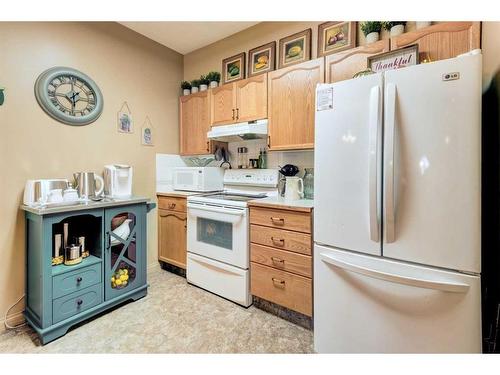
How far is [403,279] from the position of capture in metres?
1.08

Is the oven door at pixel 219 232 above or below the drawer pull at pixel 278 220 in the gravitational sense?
below

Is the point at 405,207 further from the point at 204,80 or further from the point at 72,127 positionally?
the point at 72,127

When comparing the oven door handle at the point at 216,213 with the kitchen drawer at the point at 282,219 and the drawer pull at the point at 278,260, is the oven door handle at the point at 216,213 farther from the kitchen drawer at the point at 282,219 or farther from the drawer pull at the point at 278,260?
the drawer pull at the point at 278,260

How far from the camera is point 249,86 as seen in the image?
7.42 feet

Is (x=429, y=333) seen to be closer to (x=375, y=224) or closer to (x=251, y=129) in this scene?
(x=375, y=224)

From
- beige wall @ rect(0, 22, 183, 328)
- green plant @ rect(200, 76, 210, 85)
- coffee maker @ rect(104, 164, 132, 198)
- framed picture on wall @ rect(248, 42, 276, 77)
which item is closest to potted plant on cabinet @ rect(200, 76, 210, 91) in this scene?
green plant @ rect(200, 76, 210, 85)

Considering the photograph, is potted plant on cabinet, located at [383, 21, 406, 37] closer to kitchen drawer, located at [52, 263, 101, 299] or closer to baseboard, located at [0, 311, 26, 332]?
kitchen drawer, located at [52, 263, 101, 299]

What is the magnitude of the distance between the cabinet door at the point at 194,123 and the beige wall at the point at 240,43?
39cm

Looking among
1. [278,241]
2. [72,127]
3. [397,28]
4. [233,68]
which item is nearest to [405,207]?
[278,241]

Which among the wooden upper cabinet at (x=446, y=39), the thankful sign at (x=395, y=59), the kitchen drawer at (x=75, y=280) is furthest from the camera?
the kitchen drawer at (x=75, y=280)

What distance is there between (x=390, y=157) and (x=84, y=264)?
82.3 inches

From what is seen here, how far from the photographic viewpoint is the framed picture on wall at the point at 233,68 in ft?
8.29

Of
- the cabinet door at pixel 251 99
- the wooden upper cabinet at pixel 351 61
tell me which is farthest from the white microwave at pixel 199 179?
the wooden upper cabinet at pixel 351 61

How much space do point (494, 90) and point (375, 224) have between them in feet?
2.97
